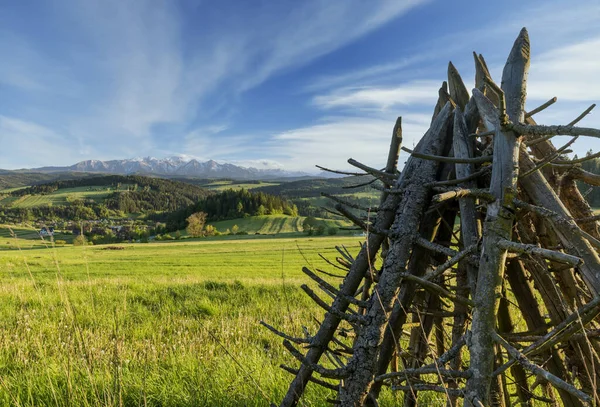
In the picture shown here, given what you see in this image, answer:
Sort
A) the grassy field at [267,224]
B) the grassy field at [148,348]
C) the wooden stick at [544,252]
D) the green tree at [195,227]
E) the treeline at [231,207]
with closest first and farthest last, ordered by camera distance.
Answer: the wooden stick at [544,252]
the grassy field at [148,348]
the green tree at [195,227]
the grassy field at [267,224]
the treeline at [231,207]

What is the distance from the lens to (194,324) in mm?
7320

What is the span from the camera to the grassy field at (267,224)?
11881 centimetres

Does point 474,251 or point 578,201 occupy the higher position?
point 578,201

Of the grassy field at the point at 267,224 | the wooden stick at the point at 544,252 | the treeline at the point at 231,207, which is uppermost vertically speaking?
the wooden stick at the point at 544,252

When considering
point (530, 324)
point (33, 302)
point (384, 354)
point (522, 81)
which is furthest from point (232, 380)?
point (33, 302)

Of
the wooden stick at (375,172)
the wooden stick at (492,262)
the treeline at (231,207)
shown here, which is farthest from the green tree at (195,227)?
the wooden stick at (492,262)

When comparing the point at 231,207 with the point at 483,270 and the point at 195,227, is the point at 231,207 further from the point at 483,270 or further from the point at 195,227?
the point at 483,270

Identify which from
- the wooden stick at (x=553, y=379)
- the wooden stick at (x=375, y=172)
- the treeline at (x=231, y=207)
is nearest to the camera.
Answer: the wooden stick at (x=553, y=379)

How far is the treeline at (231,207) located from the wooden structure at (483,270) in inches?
5532

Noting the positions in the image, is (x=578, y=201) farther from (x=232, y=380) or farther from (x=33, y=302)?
(x=33, y=302)

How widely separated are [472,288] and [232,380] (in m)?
3.27

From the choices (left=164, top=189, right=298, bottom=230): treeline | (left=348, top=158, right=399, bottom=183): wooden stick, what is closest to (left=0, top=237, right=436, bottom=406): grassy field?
(left=348, top=158, right=399, bottom=183): wooden stick

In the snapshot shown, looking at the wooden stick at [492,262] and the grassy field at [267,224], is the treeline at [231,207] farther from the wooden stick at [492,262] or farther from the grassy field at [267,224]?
the wooden stick at [492,262]

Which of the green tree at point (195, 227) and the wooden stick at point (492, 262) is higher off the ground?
the wooden stick at point (492, 262)
